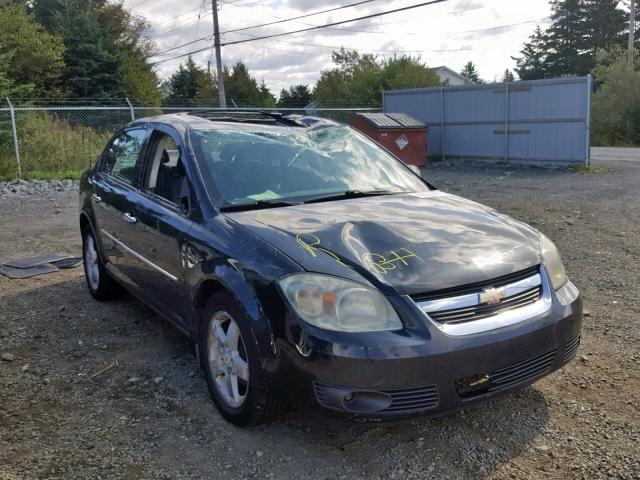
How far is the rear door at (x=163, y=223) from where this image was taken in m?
3.63

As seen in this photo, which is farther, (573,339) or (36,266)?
(36,266)

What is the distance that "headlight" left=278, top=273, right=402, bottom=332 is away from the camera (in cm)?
267

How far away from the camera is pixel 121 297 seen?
5562mm

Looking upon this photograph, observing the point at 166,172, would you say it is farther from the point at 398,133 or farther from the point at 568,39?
the point at 568,39

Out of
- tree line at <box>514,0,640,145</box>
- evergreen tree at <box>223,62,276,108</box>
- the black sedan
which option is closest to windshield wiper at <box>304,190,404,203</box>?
the black sedan

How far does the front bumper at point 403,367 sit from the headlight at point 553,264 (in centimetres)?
51

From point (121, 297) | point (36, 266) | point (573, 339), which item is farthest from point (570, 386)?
point (36, 266)

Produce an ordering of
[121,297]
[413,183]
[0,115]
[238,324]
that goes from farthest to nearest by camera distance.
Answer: [0,115], [121,297], [413,183], [238,324]

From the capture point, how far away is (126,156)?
490 cm

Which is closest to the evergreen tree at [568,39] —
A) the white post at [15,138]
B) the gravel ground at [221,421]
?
the white post at [15,138]

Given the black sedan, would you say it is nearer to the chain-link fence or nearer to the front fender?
the front fender

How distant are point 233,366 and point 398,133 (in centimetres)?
1414

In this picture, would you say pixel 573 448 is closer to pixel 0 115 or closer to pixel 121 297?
pixel 121 297

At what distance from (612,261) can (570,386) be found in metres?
3.26
